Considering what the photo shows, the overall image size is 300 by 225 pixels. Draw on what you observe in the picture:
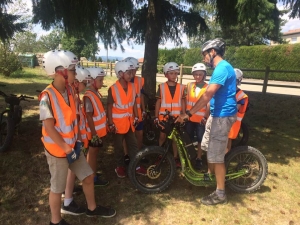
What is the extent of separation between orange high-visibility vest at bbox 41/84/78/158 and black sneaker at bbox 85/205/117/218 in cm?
99

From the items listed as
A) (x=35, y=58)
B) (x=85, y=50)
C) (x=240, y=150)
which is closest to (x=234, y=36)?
(x=85, y=50)

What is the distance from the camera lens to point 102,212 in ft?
10.1

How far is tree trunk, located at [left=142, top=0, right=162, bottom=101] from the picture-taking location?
5.75 meters

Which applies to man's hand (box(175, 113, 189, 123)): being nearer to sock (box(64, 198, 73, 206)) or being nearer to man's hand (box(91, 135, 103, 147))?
man's hand (box(91, 135, 103, 147))

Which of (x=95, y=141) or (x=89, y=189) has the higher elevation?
(x=95, y=141)

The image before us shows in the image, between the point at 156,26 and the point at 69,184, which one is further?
the point at 156,26

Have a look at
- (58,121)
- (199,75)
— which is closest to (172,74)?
(199,75)

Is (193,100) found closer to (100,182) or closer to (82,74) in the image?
(82,74)

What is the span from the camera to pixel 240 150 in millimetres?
3520

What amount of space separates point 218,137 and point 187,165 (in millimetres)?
738

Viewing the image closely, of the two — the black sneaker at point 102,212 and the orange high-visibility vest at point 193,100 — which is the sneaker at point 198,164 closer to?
the orange high-visibility vest at point 193,100

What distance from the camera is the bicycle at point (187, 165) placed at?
350 centimetres

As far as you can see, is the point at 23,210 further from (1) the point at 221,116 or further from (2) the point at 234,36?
(2) the point at 234,36

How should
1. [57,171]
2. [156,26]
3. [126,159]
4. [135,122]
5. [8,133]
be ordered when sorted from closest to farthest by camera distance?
[57,171] < [135,122] < [126,159] < [8,133] < [156,26]
